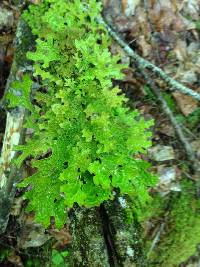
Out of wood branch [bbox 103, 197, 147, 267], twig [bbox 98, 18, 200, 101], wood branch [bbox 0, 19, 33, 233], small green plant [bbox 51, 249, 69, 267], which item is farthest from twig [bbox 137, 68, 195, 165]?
small green plant [bbox 51, 249, 69, 267]

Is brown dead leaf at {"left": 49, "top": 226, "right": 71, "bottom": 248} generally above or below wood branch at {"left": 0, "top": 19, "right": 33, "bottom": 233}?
below

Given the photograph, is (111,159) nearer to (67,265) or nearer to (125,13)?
(67,265)

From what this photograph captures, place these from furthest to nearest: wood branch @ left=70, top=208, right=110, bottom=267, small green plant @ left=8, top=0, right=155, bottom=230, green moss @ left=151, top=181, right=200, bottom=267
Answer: green moss @ left=151, top=181, right=200, bottom=267
wood branch @ left=70, top=208, right=110, bottom=267
small green plant @ left=8, top=0, right=155, bottom=230

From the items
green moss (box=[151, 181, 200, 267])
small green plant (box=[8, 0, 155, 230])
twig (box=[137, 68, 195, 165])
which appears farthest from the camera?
twig (box=[137, 68, 195, 165])

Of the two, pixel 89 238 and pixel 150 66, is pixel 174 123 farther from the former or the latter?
pixel 89 238

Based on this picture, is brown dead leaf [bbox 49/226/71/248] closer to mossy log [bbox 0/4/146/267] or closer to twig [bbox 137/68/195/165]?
mossy log [bbox 0/4/146/267]

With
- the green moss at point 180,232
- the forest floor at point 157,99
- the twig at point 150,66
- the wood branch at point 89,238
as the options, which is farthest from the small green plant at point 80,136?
the twig at point 150,66
